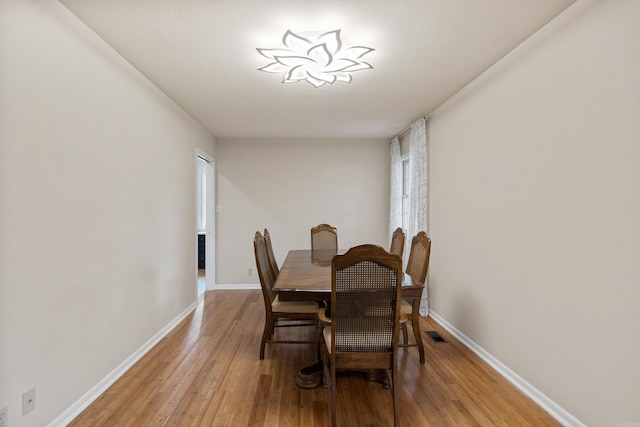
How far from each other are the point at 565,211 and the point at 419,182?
2262mm

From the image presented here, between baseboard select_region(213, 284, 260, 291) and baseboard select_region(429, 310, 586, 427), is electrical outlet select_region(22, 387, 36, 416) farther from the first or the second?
baseboard select_region(213, 284, 260, 291)

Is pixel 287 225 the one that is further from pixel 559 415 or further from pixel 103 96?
pixel 559 415

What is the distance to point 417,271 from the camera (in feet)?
9.78

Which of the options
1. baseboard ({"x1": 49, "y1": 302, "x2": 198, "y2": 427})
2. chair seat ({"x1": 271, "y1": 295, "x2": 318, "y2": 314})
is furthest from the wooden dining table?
baseboard ({"x1": 49, "y1": 302, "x2": 198, "y2": 427})

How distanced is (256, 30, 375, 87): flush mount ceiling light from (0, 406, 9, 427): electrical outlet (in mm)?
2446

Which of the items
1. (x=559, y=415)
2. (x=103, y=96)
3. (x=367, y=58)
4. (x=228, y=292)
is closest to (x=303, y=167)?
(x=228, y=292)

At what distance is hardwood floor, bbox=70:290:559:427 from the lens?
2006 mm

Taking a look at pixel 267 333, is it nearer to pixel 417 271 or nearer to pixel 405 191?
pixel 417 271

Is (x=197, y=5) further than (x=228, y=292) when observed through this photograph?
No

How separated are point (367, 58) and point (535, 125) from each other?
1.29 meters

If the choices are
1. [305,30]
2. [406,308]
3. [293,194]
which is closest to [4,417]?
[406,308]

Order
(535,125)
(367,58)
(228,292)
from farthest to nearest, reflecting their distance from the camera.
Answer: (228,292) → (367,58) → (535,125)

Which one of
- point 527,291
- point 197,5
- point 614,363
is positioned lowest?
point 614,363

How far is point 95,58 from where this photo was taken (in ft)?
7.39
